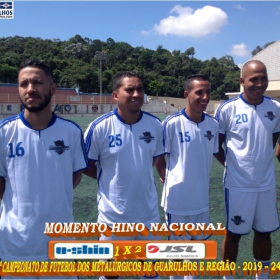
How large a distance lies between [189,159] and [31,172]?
1414mm

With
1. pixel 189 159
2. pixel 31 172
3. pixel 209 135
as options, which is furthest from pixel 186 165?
pixel 31 172

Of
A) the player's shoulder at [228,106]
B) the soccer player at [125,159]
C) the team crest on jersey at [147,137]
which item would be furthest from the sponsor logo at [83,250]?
the player's shoulder at [228,106]

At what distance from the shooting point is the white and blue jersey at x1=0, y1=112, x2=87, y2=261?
7.63 ft

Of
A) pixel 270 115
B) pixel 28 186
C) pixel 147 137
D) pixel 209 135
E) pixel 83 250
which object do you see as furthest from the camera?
pixel 270 115

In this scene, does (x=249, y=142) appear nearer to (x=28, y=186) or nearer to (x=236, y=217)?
(x=236, y=217)

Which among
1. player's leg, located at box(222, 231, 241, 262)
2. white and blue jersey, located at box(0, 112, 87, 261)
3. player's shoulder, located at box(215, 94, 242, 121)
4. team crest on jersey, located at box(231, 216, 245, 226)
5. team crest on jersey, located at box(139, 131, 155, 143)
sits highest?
player's shoulder, located at box(215, 94, 242, 121)

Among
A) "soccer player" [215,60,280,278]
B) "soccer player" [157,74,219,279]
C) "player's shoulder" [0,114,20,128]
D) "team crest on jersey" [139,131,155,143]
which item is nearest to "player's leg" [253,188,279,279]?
"soccer player" [215,60,280,278]

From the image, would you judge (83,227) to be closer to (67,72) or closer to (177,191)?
(177,191)

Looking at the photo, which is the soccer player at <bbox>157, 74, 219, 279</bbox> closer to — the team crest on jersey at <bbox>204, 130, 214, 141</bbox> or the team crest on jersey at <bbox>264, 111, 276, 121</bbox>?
the team crest on jersey at <bbox>204, 130, 214, 141</bbox>

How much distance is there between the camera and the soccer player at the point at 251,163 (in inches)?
128

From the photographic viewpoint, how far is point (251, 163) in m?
3.24

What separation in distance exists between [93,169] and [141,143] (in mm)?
544

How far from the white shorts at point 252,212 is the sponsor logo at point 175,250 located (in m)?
0.65

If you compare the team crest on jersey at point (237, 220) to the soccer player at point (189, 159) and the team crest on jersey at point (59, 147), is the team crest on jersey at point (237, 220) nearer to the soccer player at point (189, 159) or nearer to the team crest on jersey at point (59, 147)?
the soccer player at point (189, 159)
